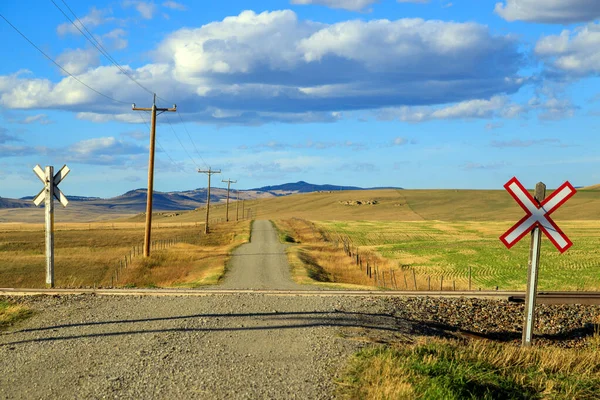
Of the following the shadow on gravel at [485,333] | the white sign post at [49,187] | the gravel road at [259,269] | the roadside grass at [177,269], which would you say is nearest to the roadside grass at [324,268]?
the gravel road at [259,269]

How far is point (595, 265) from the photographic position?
41.8 m

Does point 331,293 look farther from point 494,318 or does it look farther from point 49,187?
point 49,187

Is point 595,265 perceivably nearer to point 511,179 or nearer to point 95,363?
point 511,179

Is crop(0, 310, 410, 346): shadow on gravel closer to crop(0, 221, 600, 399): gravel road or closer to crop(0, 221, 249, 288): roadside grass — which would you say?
crop(0, 221, 600, 399): gravel road

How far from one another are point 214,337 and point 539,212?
701cm

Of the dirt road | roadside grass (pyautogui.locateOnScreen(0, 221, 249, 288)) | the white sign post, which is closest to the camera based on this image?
the dirt road

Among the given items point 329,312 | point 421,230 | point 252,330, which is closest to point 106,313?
point 252,330

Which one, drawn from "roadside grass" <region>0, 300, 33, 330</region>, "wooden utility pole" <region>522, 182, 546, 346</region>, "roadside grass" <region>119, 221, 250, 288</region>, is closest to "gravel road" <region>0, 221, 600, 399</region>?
"roadside grass" <region>0, 300, 33, 330</region>

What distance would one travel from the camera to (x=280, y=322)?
15.3 m

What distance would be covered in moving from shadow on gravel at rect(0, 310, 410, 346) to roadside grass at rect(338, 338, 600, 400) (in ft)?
9.53

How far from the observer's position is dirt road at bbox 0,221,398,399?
1019 centimetres

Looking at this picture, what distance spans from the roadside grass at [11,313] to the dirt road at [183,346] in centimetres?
38

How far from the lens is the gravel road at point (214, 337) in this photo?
10273 mm

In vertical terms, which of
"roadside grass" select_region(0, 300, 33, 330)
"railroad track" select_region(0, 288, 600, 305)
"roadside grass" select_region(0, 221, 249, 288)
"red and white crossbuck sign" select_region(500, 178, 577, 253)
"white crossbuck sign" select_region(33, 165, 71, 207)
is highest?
"white crossbuck sign" select_region(33, 165, 71, 207)
